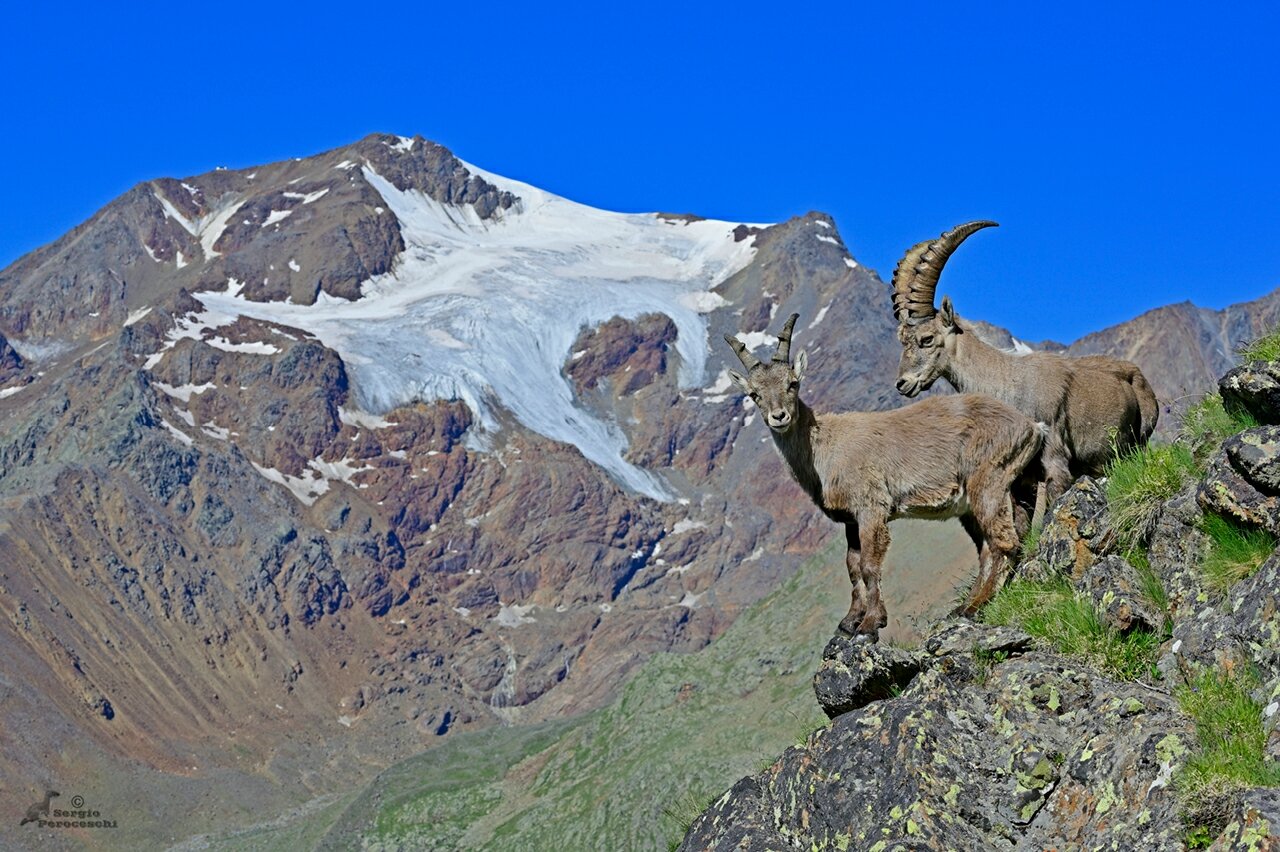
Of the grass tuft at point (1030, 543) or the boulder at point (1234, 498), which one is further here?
the grass tuft at point (1030, 543)

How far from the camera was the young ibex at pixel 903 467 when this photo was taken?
17781 mm

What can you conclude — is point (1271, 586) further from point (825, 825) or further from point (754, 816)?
point (754, 816)

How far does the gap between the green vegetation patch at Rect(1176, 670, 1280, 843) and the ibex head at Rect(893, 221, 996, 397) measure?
1058 cm

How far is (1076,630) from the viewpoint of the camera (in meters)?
14.3

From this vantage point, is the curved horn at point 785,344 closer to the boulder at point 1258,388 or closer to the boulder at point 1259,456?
the boulder at point 1258,388

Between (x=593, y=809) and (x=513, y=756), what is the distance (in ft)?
101

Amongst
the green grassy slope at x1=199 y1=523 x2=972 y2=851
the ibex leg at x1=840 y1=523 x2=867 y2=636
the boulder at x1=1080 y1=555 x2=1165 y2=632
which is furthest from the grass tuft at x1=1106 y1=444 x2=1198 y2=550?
the green grassy slope at x1=199 y1=523 x2=972 y2=851

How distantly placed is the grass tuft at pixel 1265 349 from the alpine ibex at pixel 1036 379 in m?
2.94

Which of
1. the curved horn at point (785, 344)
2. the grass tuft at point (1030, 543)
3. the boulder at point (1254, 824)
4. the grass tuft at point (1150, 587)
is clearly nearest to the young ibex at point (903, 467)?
the grass tuft at point (1030, 543)

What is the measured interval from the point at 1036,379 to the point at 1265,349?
5.64 m

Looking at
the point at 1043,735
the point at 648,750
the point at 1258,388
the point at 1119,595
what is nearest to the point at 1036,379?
the point at 1258,388

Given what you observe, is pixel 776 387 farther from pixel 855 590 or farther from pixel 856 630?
pixel 856 630

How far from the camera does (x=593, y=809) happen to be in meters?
74.2

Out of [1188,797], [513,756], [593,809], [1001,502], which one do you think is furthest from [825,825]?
[513,756]
